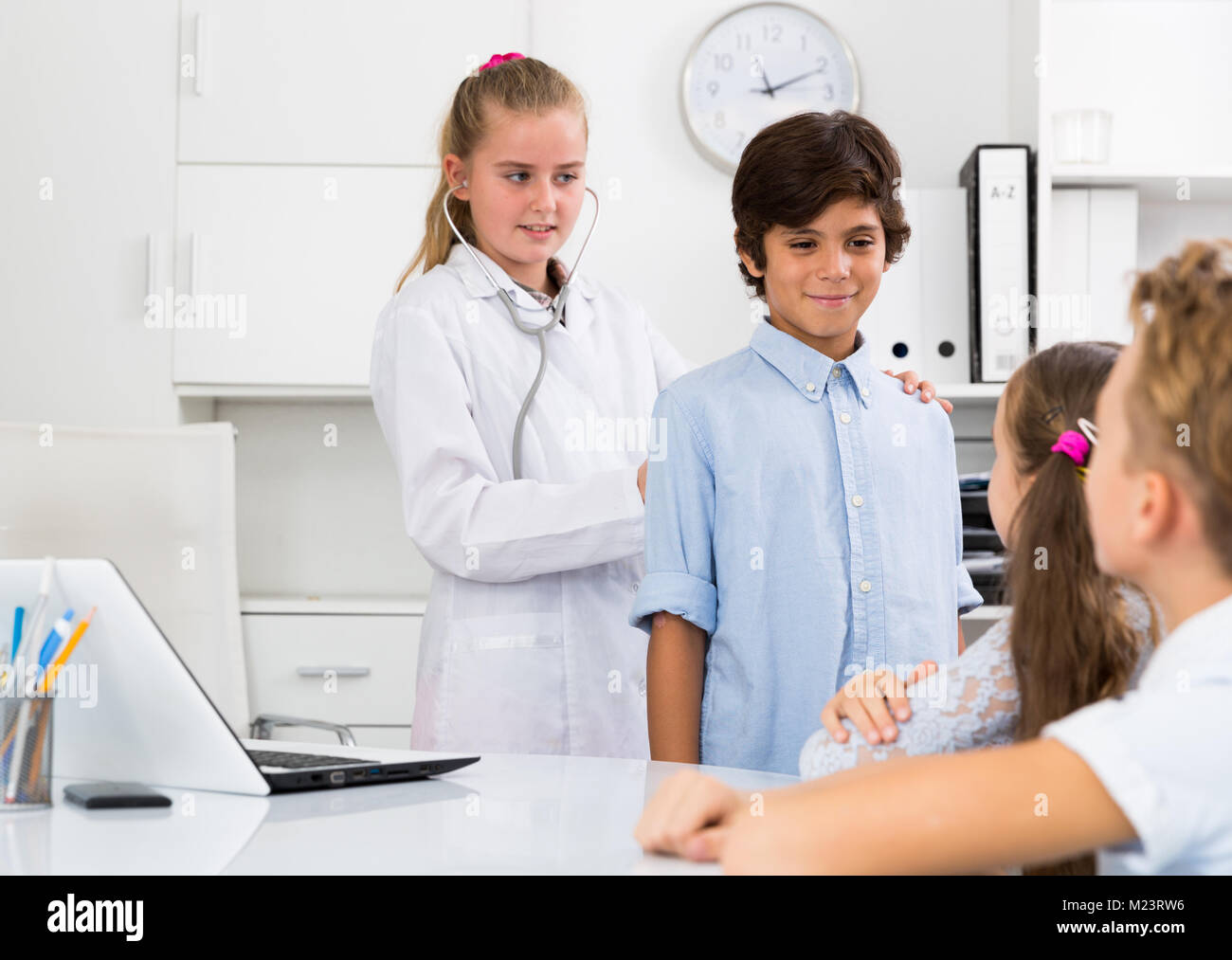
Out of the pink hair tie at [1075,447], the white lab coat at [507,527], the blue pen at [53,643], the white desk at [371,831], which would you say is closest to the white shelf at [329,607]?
the white lab coat at [507,527]

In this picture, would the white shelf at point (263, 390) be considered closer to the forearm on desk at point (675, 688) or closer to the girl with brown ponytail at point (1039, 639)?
the forearm on desk at point (675, 688)

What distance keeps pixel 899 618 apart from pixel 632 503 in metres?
0.34

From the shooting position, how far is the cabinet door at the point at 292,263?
2352mm

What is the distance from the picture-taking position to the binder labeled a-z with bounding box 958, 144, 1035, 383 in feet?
7.05

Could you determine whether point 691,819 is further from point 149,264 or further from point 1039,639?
point 149,264

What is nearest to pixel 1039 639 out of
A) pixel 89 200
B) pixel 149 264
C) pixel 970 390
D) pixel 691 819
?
pixel 691 819

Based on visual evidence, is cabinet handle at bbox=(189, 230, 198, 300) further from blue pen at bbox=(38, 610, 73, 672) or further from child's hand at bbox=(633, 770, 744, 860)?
child's hand at bbox=(633, 770, 744, 860)

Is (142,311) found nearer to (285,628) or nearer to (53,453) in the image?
(53,453)

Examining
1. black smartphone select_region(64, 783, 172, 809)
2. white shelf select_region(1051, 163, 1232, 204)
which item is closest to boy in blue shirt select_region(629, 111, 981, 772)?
black smartphone select_region(64, 783, 172, 809)

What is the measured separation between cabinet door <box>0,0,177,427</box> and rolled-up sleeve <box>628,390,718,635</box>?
1435 millimetres

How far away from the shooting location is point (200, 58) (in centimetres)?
234

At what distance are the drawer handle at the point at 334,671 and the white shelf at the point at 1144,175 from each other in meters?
1.48

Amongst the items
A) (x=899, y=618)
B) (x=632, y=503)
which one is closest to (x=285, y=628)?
(x=632, y=503)

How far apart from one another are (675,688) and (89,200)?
1.72 metres
